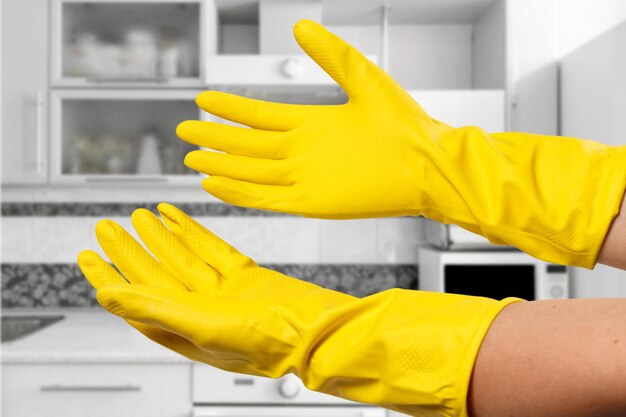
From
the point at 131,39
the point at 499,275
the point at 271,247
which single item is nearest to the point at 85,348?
the point at 271,247

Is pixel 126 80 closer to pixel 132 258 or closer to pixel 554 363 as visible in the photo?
pixel 132 258

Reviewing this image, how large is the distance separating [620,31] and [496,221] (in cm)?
136

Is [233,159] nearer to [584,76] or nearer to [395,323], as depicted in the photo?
[395,323]

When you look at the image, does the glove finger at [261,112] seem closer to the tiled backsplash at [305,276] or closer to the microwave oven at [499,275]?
the microwave oven at [499,275]

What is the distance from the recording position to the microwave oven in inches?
81.4

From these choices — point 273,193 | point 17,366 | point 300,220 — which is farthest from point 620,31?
point 17,366

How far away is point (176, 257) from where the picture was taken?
0.77m

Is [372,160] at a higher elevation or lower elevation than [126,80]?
lower

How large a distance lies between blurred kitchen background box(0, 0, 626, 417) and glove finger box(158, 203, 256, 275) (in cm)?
119

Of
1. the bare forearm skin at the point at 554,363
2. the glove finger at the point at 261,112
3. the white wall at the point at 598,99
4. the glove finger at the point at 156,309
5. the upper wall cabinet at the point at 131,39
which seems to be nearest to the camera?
the bare forearm skin at the point at 554,363

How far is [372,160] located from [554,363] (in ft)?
1.23

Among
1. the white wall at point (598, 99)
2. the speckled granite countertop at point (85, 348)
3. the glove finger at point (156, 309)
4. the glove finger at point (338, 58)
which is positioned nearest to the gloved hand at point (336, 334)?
the glove finger at point (156, 309)

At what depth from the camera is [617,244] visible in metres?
0.70

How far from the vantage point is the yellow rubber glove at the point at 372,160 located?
751 millimetres
